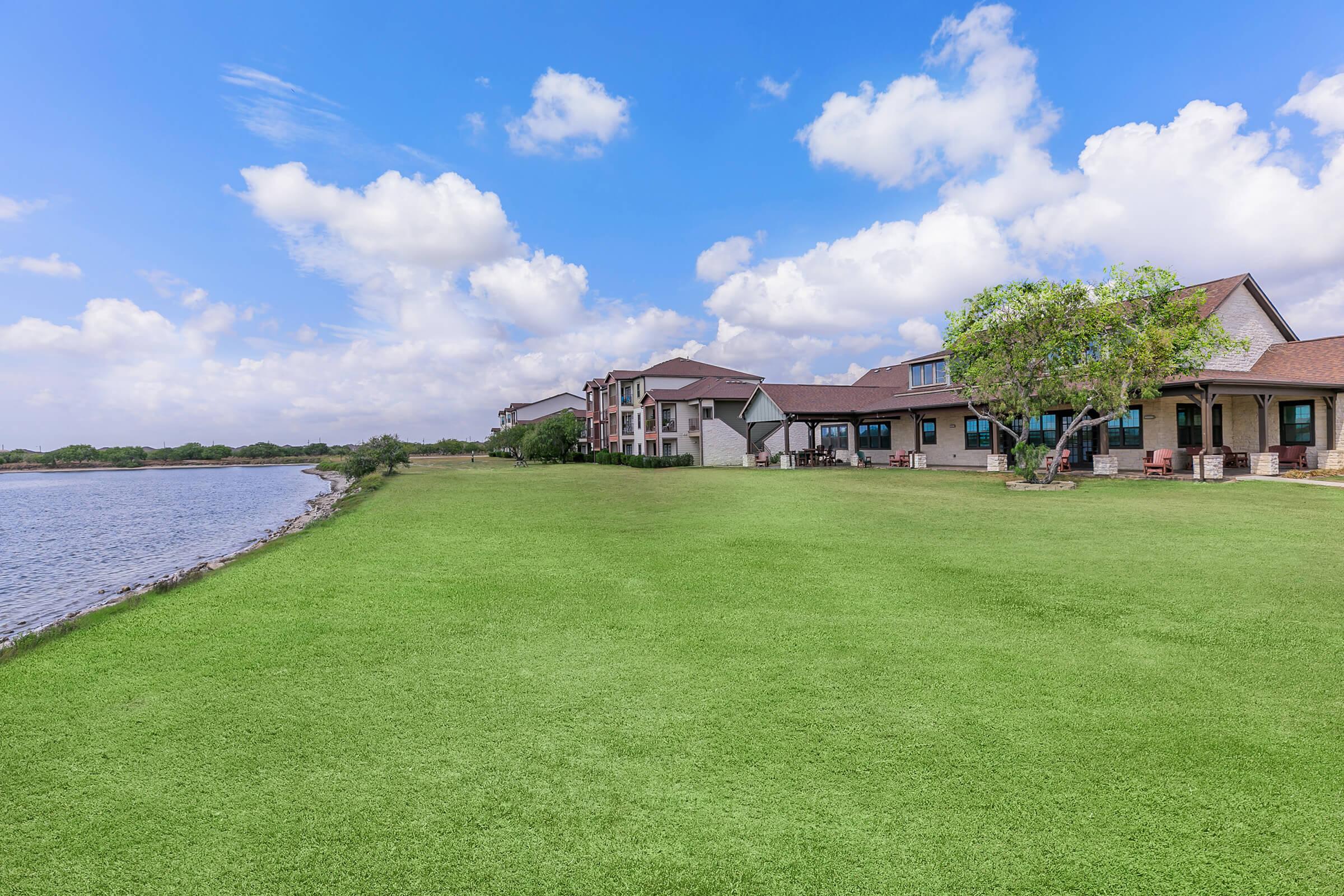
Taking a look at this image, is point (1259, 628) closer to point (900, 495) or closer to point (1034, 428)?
point (900, 495)

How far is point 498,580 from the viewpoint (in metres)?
9.63

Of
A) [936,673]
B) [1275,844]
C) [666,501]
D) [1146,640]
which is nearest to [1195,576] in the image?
[1146,640]

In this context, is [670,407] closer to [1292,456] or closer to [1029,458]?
[1029,458]

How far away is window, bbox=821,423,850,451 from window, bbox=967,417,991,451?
10209mm

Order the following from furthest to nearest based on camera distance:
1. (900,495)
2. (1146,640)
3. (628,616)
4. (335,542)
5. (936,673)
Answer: (900,495) < (335,542) < (628,616) < (1146,640) < (936,673)

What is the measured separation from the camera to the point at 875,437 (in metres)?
38.6

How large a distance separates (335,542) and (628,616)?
9157 millimetres

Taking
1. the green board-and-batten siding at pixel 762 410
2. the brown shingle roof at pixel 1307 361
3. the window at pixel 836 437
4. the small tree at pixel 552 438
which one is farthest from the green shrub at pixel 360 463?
the brown shingle roof at pixel 1307 361

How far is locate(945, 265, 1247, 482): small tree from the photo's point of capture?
68.1ft

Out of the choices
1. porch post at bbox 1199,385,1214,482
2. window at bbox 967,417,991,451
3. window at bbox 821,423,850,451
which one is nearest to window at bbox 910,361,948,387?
window at bbox 967,417,991,451

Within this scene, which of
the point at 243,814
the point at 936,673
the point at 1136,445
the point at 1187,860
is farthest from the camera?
the point at 1136,445

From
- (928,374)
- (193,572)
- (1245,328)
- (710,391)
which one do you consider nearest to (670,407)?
(710,391)

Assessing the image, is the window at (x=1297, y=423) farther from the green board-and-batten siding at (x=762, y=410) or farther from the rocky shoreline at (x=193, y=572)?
the rocky shoreline at (x=193, y=572)

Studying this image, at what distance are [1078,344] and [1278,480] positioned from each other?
7.18m
